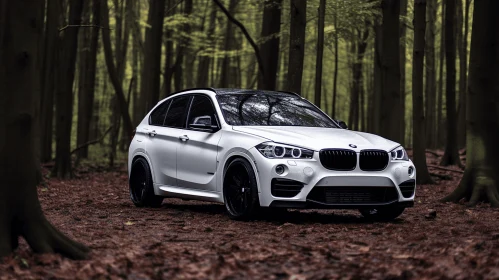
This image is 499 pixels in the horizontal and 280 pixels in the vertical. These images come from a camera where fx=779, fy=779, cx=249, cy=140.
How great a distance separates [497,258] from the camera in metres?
6.54

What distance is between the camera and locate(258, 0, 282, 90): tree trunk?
19.7 m

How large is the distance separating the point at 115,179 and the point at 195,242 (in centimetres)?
1351

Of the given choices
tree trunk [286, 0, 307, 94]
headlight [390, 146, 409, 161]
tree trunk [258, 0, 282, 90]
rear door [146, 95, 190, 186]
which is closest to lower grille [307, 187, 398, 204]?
headlight [390, 146, 409, 161]

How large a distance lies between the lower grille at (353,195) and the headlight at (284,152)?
43cm

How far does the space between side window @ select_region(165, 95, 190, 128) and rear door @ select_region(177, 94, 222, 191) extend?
20cm

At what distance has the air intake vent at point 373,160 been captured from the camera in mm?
9602

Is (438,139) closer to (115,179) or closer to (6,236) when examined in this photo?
(115,179)

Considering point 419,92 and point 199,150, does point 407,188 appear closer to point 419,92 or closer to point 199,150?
point 199,150

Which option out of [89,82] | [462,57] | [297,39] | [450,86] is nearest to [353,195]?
[297,39]

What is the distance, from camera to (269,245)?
7516 mm

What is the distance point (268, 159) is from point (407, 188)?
1.98 meters

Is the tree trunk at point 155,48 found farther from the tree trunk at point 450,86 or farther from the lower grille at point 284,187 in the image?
the lower grille at point 284,187

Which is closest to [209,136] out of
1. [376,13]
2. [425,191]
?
[425,191]

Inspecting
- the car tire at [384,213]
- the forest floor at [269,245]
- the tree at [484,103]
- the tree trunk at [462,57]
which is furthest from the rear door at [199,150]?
the tree trunk at [462,57]
